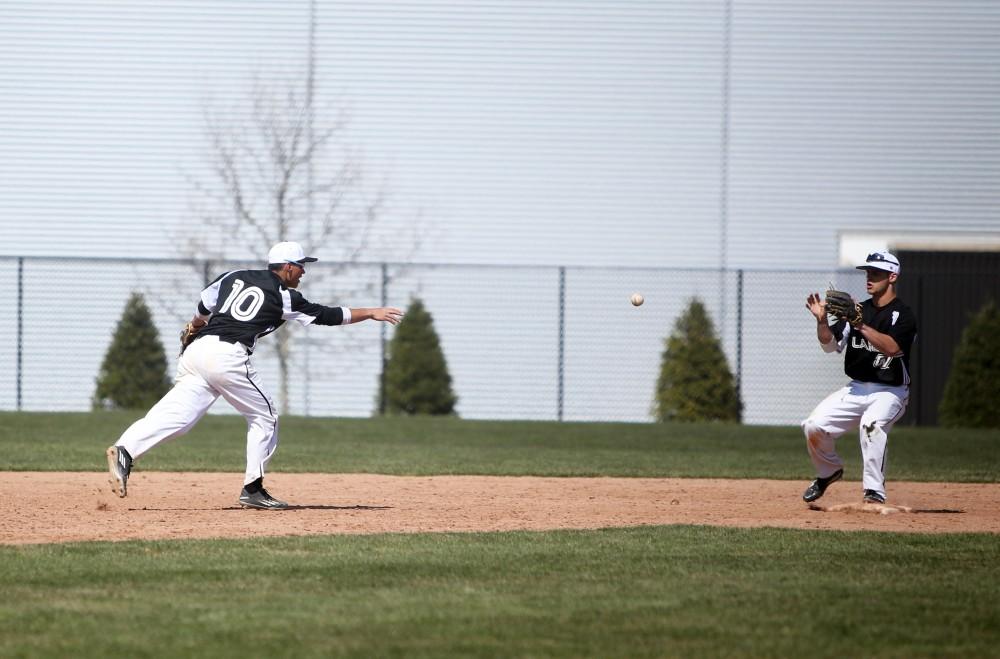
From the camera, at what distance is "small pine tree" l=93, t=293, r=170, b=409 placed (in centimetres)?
2370

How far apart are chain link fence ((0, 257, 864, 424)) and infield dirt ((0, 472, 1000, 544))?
10968 millimetres

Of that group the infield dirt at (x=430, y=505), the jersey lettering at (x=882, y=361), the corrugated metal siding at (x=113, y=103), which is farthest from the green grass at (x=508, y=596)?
the corrugated metal siding at (x=113, y=103)

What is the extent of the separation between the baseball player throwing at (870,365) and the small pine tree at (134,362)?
50.8 ft

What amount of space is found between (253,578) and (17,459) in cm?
859

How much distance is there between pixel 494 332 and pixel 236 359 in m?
14.8

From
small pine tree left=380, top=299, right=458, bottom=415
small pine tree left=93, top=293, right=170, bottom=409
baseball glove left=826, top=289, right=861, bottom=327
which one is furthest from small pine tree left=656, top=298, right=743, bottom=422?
baseball glove left=826, top=289, right=861, bottom=327

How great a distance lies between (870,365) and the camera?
10.8 metres

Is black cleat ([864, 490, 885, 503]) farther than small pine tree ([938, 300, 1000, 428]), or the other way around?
small pine tree ([938, 300, 1000, 428])

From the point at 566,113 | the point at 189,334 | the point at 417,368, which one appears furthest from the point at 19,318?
the point at 189,334

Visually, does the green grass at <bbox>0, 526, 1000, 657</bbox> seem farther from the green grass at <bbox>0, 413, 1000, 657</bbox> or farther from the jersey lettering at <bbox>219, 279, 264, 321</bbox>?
the jersey lettering at <bbox>219, 279, 264, 321</bbox>

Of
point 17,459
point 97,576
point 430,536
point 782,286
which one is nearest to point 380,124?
point 782,286

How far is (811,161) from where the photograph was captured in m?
26.1

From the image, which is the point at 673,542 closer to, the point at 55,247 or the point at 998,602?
the point at 998,602

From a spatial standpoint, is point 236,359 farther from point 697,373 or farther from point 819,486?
point 697,373
